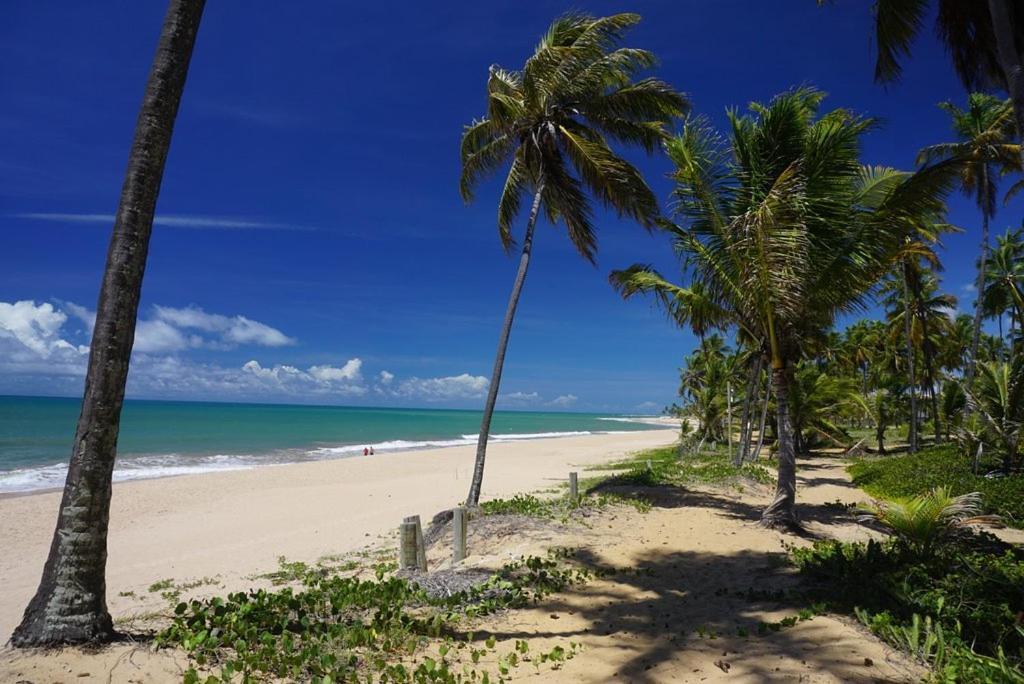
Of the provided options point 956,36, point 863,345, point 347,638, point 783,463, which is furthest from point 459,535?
point 863,345

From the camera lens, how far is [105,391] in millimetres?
3998

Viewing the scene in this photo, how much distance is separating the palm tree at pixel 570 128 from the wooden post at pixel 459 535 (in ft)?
8.08

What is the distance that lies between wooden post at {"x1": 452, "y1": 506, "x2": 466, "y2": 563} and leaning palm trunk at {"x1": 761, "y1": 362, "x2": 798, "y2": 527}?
5416 mm

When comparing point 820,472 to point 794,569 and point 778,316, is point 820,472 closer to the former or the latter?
point 778,316

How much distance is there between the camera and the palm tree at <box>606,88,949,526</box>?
8938mm

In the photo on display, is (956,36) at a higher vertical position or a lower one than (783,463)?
higher

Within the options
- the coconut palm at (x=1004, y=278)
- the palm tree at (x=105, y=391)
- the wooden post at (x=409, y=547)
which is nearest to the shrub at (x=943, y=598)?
the wooden post at (x=409, y=547)

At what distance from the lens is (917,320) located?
27.0m

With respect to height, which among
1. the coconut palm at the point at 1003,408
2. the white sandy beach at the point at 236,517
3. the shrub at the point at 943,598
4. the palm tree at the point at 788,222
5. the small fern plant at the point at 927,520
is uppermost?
the palm tree at the point at 788,222

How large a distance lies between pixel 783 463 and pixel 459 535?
5700 millimetres

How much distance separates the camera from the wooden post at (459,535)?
8250 millimetres

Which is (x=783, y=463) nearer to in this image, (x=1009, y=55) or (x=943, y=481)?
(x=943, y=481)

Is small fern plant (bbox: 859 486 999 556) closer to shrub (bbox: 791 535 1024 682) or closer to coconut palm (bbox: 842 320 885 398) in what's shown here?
shrub (bbox: 791 535 1024 682)

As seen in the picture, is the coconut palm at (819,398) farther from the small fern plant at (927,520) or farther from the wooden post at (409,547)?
the wooden post at (409,547)
